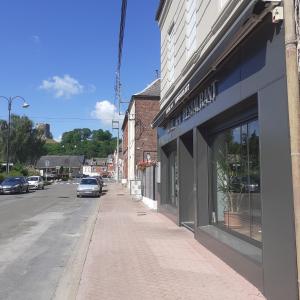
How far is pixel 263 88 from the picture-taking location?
6.60m

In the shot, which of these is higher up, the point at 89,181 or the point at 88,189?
the point at 89,181

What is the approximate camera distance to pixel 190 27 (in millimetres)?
13250

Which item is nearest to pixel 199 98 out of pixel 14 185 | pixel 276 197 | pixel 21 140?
pixel 276 197

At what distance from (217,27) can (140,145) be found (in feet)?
126

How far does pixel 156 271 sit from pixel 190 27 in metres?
7.54

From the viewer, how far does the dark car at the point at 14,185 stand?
41547 mm

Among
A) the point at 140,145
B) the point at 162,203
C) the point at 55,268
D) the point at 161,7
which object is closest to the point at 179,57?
the point at 161,7

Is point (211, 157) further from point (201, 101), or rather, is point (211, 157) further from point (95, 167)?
point (95, 167)

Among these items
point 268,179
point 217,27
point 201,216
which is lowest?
point 201,216

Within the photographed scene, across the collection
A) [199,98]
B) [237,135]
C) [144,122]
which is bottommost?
[237,135]

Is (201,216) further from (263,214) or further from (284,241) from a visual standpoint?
(284,241)

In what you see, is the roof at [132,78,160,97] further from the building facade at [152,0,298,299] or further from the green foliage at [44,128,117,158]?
the green foliage at [44,128,117,158]

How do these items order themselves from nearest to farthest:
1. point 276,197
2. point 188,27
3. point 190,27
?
point 276,197 < point 190,27 < point 188,27

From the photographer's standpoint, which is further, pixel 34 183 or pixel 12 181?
pixel 34 183
